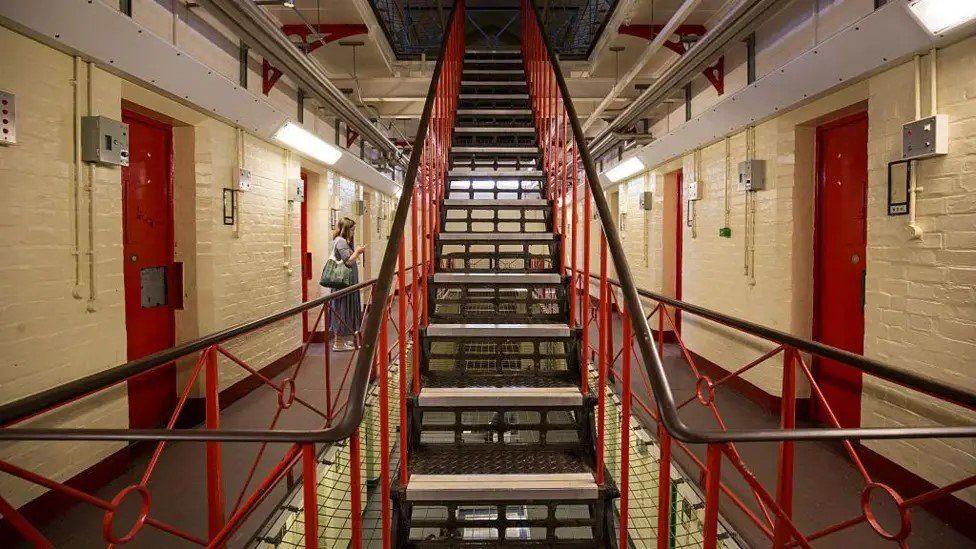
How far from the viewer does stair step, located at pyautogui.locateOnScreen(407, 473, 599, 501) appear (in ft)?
7.05

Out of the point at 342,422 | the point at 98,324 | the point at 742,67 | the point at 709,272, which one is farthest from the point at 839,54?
the point at 98,324

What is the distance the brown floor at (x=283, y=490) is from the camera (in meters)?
2.55

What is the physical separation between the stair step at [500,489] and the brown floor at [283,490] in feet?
3.69

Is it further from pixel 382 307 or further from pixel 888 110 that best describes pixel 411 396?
pixel 888 110

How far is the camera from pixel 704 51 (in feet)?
12.5

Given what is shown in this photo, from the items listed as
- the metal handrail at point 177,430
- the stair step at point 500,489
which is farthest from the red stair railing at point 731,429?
the metal handrail at point 177,430

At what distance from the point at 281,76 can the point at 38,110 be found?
319 centimetres

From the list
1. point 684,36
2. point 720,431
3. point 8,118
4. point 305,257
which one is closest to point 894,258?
point 720,431

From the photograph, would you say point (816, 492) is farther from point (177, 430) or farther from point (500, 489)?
point (177, 430)

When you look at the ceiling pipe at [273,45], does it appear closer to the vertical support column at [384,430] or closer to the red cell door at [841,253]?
the vertical support column at [384,430]

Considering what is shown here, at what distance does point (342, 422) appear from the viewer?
1300 mm

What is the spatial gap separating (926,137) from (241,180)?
5238 mm

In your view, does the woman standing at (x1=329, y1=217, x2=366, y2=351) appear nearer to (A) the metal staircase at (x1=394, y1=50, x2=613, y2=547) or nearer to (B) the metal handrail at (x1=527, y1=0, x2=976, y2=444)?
(A) the metal staircase at (x1=394, y1=50, x2=613, y2=547)

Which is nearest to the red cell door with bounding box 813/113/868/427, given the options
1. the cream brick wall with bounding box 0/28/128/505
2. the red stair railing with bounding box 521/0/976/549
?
the red stair railing with bounding box 521/0/976/549
